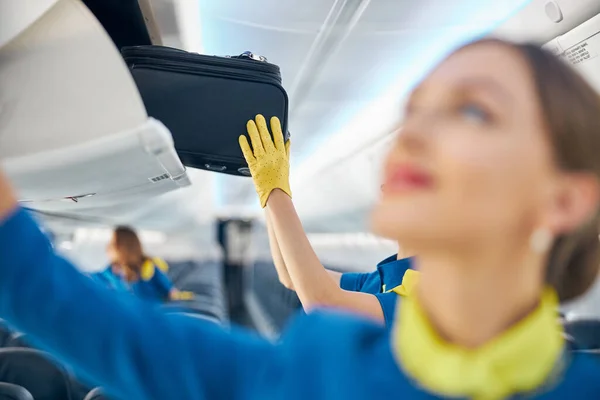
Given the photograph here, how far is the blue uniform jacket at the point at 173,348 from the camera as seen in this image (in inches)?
24.3

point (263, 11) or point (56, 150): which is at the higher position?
point (263, 11)

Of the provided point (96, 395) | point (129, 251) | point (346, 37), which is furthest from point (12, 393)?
point (129, 251)

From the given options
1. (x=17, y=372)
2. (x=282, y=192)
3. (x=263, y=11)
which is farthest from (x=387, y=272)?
(x=17, y=372)

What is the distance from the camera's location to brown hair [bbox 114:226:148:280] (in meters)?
5.05

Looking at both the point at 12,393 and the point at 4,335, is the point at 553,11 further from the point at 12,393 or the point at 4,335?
the point at 4,335

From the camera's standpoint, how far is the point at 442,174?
504 mm

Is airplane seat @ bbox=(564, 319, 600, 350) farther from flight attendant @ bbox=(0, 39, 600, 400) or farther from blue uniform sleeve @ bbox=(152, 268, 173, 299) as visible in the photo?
blue uniform sleeve @ bbox=(152, 268, 173, 299)

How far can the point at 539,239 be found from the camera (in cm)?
53

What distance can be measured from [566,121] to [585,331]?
2.68 meters

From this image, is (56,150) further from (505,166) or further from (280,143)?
(505,166)

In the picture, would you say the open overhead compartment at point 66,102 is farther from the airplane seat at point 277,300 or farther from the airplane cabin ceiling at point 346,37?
the airplane seat at point 277,300

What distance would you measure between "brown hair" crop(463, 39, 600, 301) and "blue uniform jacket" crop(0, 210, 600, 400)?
5.7 inches

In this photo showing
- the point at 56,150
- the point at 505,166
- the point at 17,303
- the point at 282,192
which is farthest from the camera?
the point at 282,192

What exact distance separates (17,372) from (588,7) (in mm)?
2584
